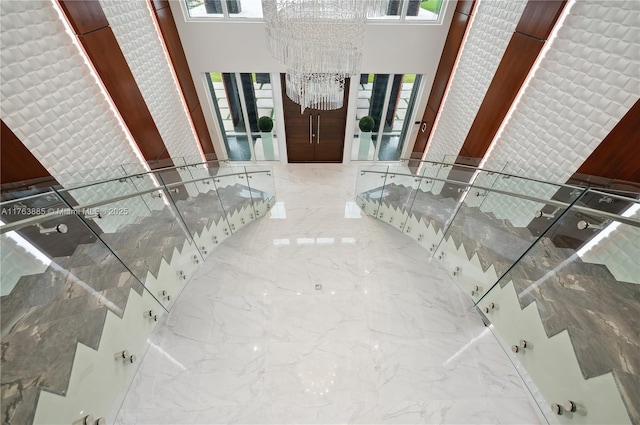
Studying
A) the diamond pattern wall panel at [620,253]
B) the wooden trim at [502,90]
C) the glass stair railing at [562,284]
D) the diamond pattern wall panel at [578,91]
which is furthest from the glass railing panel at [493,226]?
the wooden trim at [502,90]

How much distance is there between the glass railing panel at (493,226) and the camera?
260 centimetres

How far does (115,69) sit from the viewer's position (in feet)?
13.1

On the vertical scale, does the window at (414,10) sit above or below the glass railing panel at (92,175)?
above

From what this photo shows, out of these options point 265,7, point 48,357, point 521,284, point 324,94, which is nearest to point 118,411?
point 48,357

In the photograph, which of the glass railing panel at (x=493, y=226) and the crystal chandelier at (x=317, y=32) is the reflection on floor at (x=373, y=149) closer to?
the glass railing panel at (x=493, y=226)

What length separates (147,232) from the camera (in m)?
3.13

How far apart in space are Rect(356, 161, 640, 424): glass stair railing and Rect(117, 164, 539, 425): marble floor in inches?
20.9

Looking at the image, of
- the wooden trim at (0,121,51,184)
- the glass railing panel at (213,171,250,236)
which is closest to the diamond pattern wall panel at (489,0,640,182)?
the glass railing panel at (213,171,250,236)

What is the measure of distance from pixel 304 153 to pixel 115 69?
4457mm

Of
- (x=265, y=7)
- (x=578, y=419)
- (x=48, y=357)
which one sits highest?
(x=265, y=7)

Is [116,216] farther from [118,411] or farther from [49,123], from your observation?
[118,411]

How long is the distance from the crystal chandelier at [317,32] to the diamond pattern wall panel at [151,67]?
8.36ft

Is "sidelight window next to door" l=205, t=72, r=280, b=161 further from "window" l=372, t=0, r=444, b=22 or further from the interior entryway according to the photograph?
"window" l=372, t=0, r=444, b=22

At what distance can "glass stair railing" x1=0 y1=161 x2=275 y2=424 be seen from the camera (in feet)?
5.23
